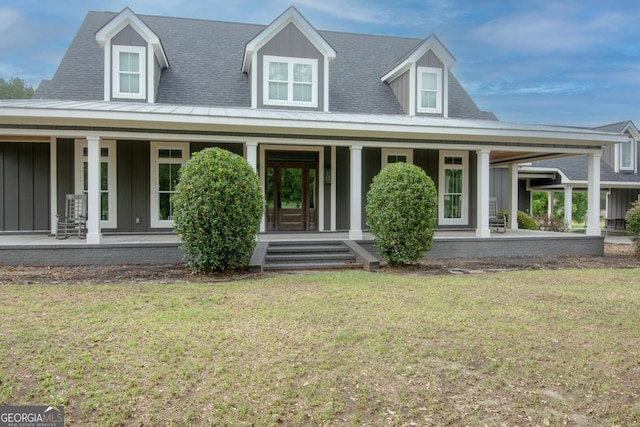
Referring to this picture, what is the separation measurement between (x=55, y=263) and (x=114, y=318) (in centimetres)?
511

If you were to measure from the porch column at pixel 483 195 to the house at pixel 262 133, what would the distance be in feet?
0.10

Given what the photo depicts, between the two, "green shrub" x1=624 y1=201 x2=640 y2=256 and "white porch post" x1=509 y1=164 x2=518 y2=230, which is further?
"white porch post" x1=509 y1=164 x2=518 y2=230

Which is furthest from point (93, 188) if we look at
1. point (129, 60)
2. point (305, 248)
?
point (305, 248)

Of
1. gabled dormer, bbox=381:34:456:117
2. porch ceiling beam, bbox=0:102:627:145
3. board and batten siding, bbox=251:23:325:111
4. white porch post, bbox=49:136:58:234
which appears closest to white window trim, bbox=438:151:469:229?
gabled dormer, bbox=381:34:456:117

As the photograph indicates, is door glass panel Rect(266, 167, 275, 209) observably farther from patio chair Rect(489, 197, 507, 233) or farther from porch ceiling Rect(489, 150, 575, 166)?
porch ceiling Rect(489, 150, 575, 166)

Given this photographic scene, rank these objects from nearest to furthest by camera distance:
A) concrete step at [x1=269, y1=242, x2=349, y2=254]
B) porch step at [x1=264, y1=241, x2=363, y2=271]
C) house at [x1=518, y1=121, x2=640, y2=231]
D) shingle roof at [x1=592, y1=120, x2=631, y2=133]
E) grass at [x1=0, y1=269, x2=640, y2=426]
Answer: grass at [x1=0, y1=269, x2=640, y2=426], porch step at [x1=264, y1=241, x2=363, y2=271], concrete step at [x1=269, y1=242, x2=349, y2=254], house at [x1=518, y1=121, x2=640, y2=231], shingle roof at [x1=592, y1=120, x2=631, y2=133]

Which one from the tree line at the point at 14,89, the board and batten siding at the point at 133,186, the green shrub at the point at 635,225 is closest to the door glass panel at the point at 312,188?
the board and batten siding at the point at 133,186

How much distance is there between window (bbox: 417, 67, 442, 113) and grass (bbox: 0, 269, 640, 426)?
8.44 metres

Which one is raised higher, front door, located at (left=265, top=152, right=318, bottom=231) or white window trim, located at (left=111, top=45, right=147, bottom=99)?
white window trim, located at (left=111, top=45, right=147, bottom=99)

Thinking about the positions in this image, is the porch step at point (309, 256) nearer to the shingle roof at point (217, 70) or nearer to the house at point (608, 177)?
the shingle roof at point (217, 70)

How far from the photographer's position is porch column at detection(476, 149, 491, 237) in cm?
1087

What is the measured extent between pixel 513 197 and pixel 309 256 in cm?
985

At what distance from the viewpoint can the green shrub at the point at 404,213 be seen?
8414 millimetres

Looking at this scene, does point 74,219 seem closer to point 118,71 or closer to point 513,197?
point 118,71
